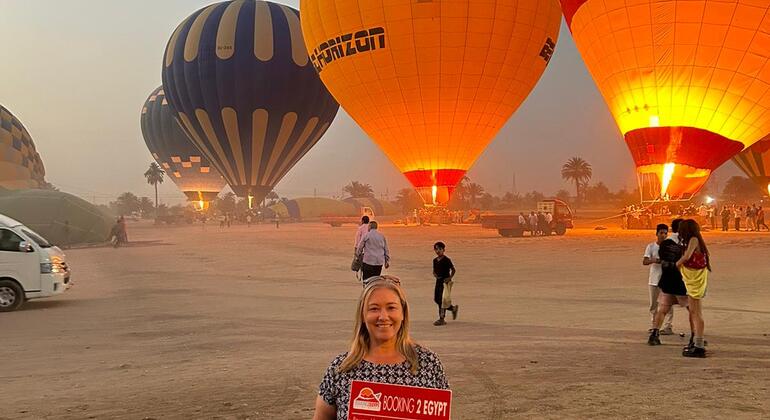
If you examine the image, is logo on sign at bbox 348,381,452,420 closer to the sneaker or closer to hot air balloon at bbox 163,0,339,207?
the sneaker

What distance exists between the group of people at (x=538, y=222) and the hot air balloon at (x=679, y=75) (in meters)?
6.85

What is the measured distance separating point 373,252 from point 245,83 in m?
43.0

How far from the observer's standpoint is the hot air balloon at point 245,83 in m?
53.2

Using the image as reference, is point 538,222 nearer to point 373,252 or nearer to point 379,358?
point 373,252

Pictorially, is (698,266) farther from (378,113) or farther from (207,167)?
(207,167)

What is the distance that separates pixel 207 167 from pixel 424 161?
40274 mm

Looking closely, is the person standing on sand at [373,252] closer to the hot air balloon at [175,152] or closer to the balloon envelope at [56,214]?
the balloon envelope at [56,214]

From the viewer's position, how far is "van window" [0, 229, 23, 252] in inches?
555

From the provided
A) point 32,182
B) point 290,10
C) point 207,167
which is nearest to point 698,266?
point 32,182

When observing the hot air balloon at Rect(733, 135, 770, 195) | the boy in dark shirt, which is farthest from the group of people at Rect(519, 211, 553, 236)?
the boy in dark shirt

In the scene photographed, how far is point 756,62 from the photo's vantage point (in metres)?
28.5

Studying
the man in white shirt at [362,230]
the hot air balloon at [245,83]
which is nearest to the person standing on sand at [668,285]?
the man in white shirt at [362,230]

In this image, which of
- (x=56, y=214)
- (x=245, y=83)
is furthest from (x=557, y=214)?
(x=56, y=214)

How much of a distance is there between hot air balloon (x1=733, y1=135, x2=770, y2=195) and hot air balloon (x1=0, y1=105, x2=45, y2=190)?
166 feet
